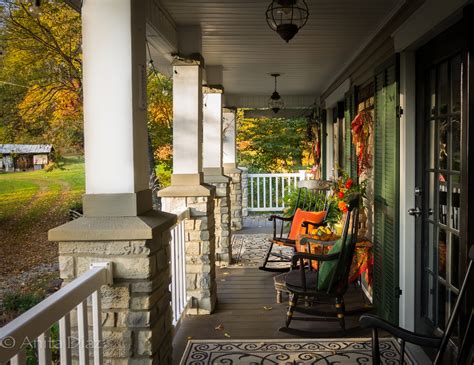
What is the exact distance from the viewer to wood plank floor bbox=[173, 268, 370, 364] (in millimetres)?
3652

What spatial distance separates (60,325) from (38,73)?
7.20 m

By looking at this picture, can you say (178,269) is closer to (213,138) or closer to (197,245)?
(197,245)

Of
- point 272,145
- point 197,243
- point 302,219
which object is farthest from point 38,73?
point 272,145

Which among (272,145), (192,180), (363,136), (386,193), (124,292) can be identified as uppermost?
(272,145)

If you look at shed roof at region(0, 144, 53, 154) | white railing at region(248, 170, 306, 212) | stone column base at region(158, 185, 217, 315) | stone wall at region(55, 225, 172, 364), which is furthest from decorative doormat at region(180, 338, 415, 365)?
white railing at region(248, 170, 306, 212)

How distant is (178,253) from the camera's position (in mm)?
3953

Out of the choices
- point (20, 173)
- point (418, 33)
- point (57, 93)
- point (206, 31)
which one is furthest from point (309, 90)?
point (418, 33)

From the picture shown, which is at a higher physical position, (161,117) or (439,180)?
(161,117)

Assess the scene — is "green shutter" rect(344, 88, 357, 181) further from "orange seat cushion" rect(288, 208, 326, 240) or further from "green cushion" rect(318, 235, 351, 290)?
"green cushion" rect(318, 235, 351, 290)

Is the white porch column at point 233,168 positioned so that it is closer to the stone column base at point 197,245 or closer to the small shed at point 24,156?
the small shed at point 24,156

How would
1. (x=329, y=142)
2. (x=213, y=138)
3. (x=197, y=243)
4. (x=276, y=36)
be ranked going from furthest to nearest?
1. (x=329, y=142)
2. (x=213, y=138)
3. (x=276, y=36)
4. (x=197, y=243)

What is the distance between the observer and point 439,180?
2.99 meters

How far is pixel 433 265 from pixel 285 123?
1402 cm

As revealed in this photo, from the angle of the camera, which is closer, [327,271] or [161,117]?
[327,271]
